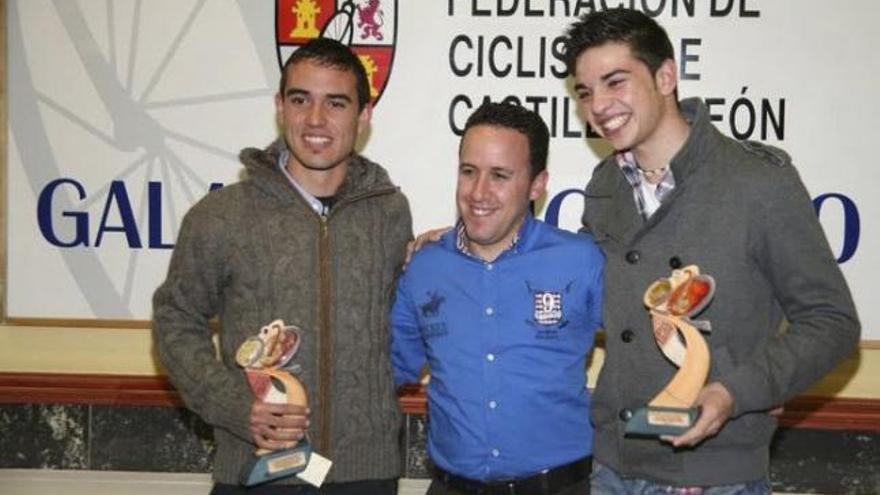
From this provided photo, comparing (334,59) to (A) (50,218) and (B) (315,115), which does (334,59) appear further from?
(A) (50,218)

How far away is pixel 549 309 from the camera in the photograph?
7.30ft

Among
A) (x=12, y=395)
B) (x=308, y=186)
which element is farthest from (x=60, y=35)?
(x=308, y=186)

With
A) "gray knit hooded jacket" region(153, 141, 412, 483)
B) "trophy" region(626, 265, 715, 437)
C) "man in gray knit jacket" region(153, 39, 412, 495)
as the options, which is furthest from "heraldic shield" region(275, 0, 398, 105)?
"trophy" region(626, 265, 715, 437)

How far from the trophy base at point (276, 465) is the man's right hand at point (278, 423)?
0.02 metres

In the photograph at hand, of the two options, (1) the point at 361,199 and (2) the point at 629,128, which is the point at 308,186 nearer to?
(1) the point at 361,199

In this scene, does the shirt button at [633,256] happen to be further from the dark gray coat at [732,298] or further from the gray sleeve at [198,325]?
the gray sleeve at [198,325]

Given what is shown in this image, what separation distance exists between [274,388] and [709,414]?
2.72ft

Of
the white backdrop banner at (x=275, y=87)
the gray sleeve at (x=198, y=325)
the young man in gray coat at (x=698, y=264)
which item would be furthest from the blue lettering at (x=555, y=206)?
the gray sleeve at (x=198, y=325)

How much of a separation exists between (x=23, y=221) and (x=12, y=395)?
0.61m

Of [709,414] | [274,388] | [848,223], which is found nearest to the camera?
[709,414]

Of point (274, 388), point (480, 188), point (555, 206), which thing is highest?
point (480, 188)

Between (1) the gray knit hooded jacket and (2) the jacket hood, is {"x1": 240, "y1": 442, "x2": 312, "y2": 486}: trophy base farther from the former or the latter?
(2) the jacket hood

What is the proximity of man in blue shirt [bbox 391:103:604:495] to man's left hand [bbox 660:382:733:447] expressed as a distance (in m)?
0.33

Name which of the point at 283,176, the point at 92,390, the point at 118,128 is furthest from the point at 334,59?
the point at 92,390
